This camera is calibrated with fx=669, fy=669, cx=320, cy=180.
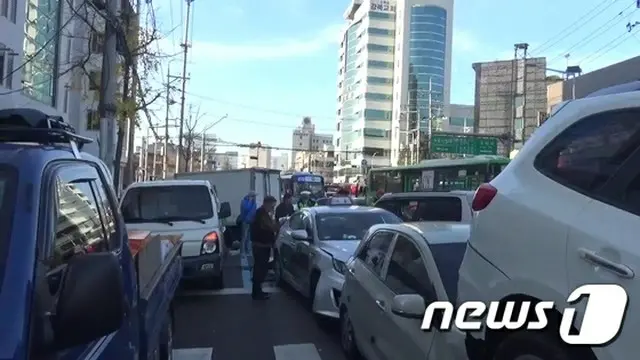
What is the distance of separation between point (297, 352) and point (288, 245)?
4.07m

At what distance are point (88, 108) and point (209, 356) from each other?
116ft

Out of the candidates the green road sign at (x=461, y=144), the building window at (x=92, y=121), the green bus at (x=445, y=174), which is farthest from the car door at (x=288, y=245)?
the green road sign at (x=461, y=144)

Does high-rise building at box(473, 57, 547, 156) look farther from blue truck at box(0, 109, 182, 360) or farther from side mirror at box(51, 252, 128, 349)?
side mirror at box(51, 252, 128, 349)

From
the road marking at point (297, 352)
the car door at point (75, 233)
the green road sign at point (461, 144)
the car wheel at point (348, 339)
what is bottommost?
the road marking at point (297, 352)

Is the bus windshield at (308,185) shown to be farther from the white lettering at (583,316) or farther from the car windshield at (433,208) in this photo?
the white lettering at (583,316)

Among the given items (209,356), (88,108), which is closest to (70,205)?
(209,356)

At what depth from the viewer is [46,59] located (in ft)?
104

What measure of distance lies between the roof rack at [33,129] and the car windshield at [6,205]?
1.34ft

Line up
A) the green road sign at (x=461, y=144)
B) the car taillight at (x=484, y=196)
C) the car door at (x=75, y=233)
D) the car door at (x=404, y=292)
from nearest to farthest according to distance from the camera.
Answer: the car door at (x=75, y=233) < the car taillight at (x=484, y=196) < the car door at (x=404, y=292) < the green road sign at (x=461, y=144)

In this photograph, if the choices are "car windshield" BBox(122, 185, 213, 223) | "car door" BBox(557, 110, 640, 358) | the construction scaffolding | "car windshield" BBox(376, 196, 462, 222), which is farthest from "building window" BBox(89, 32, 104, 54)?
the construction scaffolding

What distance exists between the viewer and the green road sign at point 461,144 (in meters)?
47.6

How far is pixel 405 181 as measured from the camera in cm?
3234

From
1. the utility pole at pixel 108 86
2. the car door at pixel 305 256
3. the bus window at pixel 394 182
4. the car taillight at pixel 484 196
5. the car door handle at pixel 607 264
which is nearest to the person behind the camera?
the car door handle at pixel 607 264

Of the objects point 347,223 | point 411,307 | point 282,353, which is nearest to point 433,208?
point 347,223
